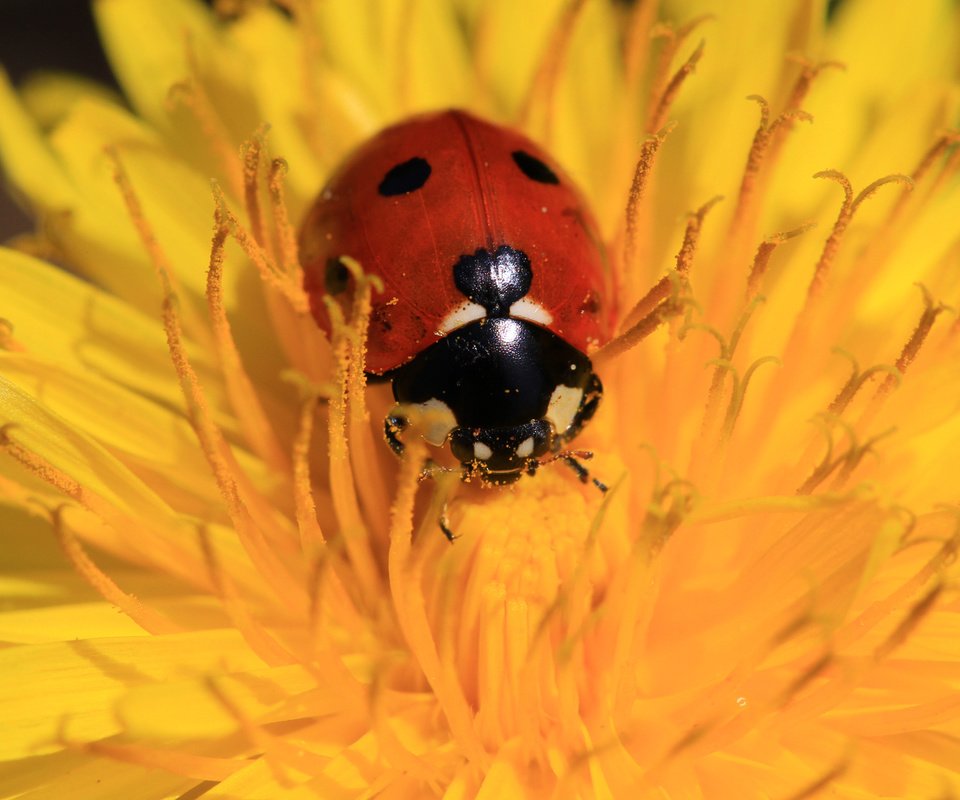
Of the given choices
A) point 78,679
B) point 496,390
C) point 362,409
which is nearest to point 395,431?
point 362,409

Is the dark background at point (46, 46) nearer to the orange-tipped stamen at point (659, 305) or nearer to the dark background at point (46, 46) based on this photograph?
the dark background at point (46, 46)

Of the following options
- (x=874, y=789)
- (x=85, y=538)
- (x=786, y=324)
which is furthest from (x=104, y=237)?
(x=874, y=789)

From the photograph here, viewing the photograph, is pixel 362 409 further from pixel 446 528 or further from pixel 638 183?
pixel 638 183

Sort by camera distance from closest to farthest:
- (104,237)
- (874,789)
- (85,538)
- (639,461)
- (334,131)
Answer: (874,789) → (85,538) → (639,461) → (104,237) → (334,131)

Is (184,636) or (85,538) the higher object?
(85,538)

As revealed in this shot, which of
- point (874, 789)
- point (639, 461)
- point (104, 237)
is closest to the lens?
point (874, 789)

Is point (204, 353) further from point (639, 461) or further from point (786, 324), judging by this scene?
point (786, 324)

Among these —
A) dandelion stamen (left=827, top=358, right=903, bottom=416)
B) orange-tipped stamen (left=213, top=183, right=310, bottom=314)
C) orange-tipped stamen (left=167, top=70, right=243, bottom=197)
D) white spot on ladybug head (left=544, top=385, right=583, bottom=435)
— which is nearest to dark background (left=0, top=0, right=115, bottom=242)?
orange-tipped stamen (left=167, top=70, right=243, bottom=197)

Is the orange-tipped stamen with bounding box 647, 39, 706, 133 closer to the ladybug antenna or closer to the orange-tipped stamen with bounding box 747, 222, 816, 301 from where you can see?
the orange-tipped stamen with bounding box 747, 222, 816, 301
